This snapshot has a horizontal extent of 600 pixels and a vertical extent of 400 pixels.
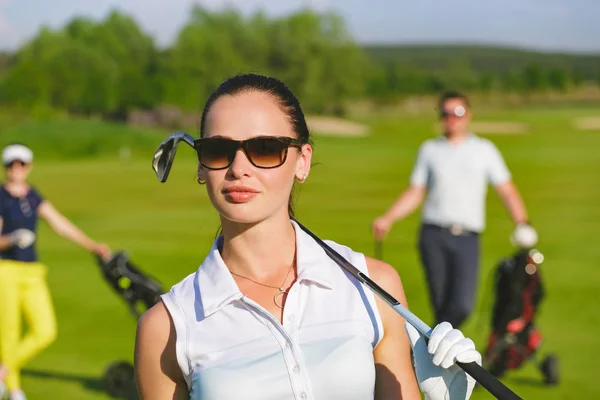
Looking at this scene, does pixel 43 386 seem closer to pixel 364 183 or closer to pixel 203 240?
pixel 203 240

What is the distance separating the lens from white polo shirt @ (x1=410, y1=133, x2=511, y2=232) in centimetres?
921

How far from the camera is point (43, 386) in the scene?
9594mm

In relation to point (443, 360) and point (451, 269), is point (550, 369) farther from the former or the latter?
point (443, 360)

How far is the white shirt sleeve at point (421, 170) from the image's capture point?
30.9 feet

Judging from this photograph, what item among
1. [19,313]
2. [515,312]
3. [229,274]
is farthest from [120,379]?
→ [229,274]

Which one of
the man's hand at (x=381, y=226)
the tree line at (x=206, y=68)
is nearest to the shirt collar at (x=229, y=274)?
the man's hand at (x=381, y=226)

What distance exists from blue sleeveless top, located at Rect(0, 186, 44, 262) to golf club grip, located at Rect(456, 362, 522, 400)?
21.1 ft

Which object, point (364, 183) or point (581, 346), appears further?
point (364, 183)

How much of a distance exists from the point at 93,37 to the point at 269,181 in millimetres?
135494

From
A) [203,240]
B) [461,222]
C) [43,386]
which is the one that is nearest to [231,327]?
[461,222]

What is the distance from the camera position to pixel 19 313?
8.72m

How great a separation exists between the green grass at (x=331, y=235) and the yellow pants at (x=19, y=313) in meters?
0.68

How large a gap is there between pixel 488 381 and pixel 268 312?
65cm

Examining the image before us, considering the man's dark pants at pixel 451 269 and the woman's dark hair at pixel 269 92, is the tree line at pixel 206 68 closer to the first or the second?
the man's dark pants at pixel 451 269
